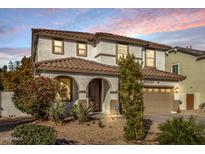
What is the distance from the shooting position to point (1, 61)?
25469 mm

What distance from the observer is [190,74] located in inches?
1119

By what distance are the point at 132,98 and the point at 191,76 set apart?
19032 mm

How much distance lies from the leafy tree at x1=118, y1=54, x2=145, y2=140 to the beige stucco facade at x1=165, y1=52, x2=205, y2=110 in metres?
17.6

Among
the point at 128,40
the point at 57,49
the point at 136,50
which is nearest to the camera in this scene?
the point at 57,49

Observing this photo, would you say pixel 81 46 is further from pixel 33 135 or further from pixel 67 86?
pixel 33 135

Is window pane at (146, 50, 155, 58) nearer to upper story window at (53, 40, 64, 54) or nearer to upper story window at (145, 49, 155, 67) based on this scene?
upper story window at (145, 49, 155, 67)

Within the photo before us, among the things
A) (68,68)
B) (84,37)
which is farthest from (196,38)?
(68,68)

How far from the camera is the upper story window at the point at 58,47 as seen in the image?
20.4 meters

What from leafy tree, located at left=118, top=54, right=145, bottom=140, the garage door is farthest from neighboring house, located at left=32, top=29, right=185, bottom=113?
leafy tree, located at left=118, top=54, right=145, bottom=140

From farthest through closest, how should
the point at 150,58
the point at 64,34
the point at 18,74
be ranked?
Result: the point at 18,74 < the point at 150,58 < the point at 64,34

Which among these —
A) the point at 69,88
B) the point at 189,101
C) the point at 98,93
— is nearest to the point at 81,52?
the point at 69,88

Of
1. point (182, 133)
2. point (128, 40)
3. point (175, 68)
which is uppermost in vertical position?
point (128, 40)

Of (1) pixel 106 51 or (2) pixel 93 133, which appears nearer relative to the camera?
(2) pixel 93 133
